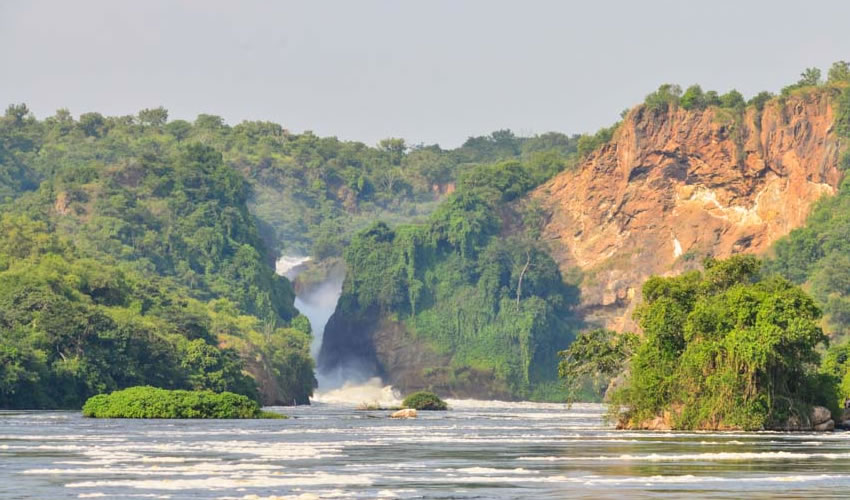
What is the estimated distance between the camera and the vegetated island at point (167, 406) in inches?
3816

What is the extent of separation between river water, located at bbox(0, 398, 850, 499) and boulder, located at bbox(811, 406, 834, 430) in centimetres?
647

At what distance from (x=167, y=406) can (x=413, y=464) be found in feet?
162

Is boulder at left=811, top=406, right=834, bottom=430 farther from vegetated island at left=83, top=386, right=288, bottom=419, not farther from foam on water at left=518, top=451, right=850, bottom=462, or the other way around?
vegetated island at left=83, top=386, right=288, bottom=419

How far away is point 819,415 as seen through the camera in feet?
258

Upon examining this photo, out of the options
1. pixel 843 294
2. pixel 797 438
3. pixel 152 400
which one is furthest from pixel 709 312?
pixel 843 294

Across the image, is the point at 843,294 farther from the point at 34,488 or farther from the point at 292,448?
the point at 34,488

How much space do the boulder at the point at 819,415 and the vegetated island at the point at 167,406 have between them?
35.0 meters

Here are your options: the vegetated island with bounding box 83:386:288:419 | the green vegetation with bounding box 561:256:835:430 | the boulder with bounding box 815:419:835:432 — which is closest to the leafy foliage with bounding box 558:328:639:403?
the green vegetation with bounding box 561:256:835:430

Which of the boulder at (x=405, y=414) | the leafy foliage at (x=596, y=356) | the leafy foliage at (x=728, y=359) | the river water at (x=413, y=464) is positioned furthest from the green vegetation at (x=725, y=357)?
the boulder at (x=405, y=414)

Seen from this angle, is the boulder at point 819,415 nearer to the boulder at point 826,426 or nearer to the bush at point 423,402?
the boulder at point 826,426

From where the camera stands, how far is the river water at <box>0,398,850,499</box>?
1570 inches

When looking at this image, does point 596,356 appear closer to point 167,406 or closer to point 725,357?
point 725,357

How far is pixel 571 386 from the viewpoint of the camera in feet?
300

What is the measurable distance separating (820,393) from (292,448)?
31.5m
